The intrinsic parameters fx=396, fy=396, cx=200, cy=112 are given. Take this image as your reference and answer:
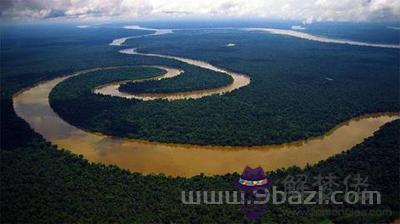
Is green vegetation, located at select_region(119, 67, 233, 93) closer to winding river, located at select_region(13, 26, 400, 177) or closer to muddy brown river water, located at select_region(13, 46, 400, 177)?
winding river, located at select_region(13, 26, 400, 177)

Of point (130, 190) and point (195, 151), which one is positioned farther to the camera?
point (195, 151)

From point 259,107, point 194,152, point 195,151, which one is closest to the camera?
point 194,152

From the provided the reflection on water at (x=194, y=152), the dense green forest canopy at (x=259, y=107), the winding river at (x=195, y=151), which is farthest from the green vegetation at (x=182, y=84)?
the reflection on water at (x=194, y=152)

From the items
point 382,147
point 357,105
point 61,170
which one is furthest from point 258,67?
point 61,170

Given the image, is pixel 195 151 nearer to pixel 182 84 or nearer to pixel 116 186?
pixel 116 186

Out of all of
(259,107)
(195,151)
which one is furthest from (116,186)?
(259,107)

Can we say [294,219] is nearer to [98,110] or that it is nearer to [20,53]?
[98,110]
